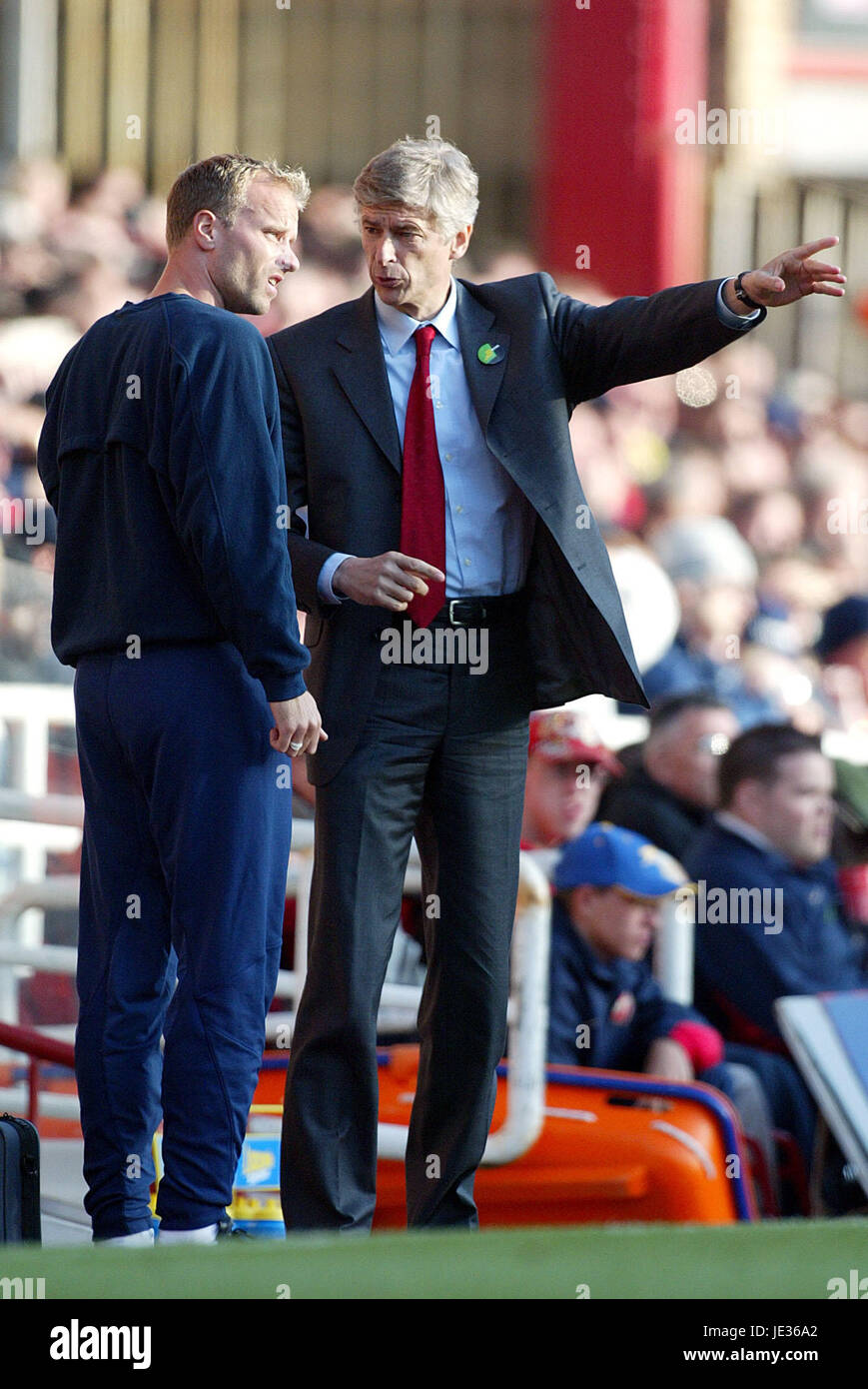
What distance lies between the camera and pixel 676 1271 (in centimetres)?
159

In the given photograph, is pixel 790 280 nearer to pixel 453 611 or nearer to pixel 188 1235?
pixel 453 611

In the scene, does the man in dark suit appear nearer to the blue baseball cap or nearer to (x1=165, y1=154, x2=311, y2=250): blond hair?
(x1=165, y1=154, x2=311, y2=250): blond hair

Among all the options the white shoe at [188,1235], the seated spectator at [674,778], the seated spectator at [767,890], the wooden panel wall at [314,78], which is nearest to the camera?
the white shoe at [188,1235]

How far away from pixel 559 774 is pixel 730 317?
1.85 m

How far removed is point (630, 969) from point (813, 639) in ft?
7.16

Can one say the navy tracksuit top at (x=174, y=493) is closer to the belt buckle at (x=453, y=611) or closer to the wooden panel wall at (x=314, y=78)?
the belt buckle at (x=453, y=611)

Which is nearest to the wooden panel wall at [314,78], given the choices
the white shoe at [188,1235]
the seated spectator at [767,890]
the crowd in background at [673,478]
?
the crowd in background at [673,478]

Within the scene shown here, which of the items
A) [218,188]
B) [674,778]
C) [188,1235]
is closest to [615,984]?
[674,778]

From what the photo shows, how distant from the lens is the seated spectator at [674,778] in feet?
15.2

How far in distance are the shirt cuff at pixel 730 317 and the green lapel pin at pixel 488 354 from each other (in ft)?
1.02

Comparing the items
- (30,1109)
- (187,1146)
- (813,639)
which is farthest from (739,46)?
(187,1146)

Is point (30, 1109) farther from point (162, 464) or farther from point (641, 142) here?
point (641, 142)

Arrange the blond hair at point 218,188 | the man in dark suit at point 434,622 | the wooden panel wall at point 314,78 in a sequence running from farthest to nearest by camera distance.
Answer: the wooden panel wall at point 314,78, the man in dark suit at point 434,622, the blond hair at point 218,188

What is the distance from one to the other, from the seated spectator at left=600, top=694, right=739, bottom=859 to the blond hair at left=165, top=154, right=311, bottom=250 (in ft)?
8.32
